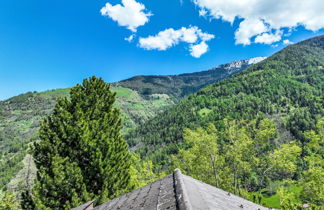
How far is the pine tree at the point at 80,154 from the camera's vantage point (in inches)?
574

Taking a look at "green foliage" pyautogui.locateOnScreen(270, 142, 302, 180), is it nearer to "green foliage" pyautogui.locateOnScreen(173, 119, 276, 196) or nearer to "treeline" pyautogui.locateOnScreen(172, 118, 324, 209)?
"treeline" pyautogui.locateOnScreen(172, 118, 324, 209)

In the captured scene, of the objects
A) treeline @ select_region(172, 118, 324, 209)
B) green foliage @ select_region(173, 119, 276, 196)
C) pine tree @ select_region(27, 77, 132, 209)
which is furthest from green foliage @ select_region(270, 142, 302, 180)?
pine tree @ select_region(27, 77, 132, 209)

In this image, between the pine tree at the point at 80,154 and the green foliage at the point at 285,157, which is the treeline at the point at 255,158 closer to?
the green foliage at the point at 285,157

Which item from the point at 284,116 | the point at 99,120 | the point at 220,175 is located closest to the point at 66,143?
the point at 99,120

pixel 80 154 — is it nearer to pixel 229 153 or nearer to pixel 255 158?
pixel 229 153

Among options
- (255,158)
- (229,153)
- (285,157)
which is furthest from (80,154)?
(285,157)

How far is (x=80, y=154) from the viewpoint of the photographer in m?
16.5

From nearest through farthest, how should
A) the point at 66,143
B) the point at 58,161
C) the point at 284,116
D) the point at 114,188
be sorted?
the point at 58,161 < the point at 66,143 < the point at 114,188 < the point at 284,116

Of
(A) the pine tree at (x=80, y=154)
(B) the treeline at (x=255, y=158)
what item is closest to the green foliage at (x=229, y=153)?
(B) the treeline at (x=255, y=158)

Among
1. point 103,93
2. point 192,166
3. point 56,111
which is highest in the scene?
point 103,93

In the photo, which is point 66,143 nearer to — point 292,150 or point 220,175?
point 220,175

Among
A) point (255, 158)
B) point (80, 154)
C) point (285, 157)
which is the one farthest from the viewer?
point (255, 158)

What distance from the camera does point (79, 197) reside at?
49.7 feet

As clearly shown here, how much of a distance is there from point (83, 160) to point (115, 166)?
2.93 meters
